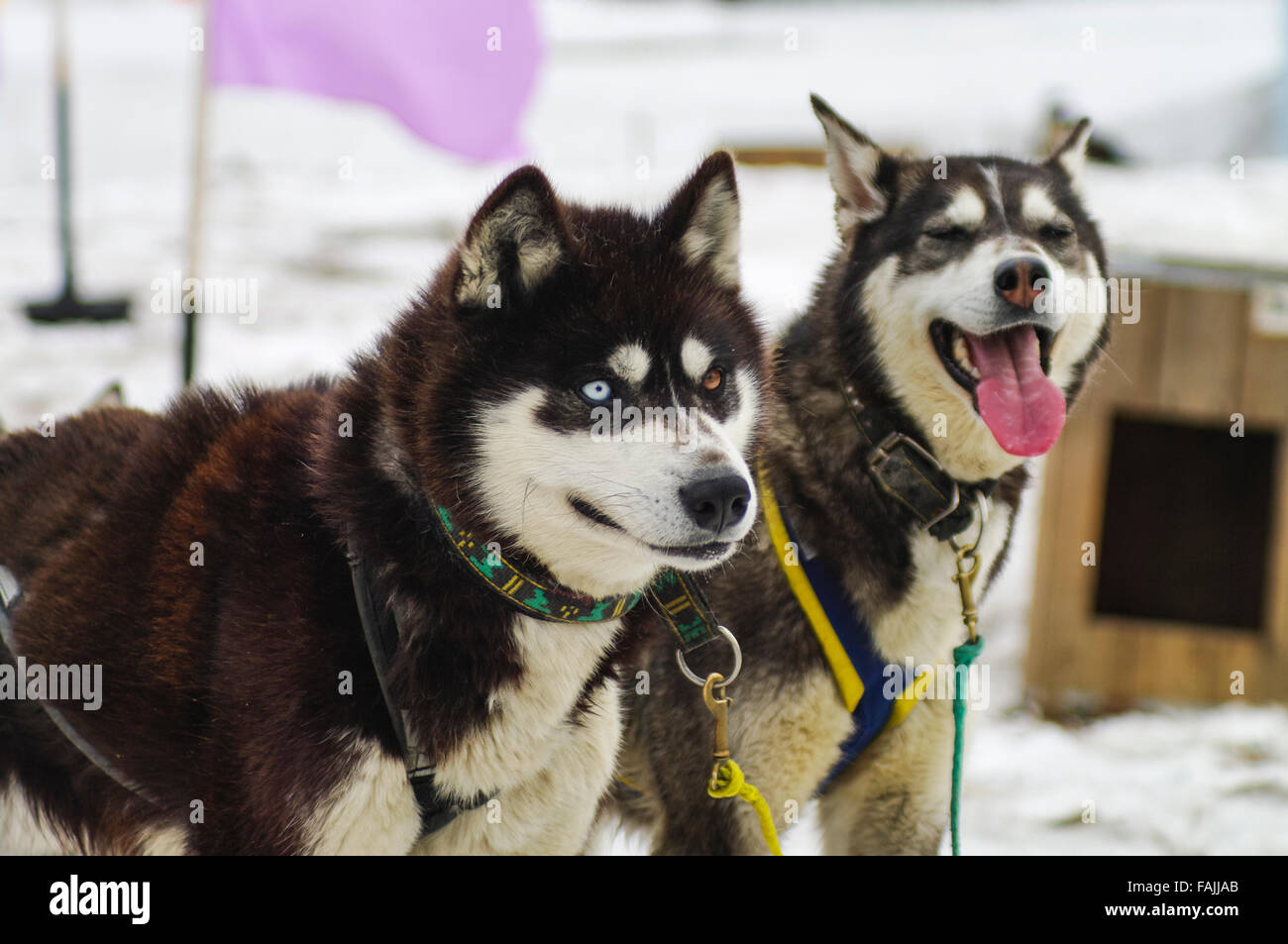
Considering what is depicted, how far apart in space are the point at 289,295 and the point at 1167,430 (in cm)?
496

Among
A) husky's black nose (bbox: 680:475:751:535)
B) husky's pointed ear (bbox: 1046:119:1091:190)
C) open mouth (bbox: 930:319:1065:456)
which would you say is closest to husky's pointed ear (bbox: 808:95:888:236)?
open mouth (bbox: 930:319:1065:456)

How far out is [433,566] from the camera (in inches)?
74.9

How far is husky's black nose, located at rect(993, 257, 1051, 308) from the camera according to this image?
241 cm

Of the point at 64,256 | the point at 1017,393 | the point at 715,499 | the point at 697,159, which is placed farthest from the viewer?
the point at 64,256

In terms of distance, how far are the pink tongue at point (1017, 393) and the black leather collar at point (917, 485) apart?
160 mm

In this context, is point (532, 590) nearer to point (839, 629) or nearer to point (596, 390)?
point (596, 390)

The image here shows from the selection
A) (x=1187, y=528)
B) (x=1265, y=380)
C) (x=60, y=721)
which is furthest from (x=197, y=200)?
(x=1187, y=528)

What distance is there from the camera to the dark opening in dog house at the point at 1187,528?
5473 mm

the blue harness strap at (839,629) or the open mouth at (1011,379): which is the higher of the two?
the open mouth at (1011,379)

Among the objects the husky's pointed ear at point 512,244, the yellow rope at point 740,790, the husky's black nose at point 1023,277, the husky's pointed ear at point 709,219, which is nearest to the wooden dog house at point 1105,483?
the husky's black nose at point 1023,277

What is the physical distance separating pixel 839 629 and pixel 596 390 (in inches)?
36.4

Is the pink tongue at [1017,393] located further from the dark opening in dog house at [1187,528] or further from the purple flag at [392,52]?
the dark opening in dog house at [1187,528]

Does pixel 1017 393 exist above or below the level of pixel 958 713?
above

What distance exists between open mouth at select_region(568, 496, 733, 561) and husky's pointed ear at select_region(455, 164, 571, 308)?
1.12 feet
